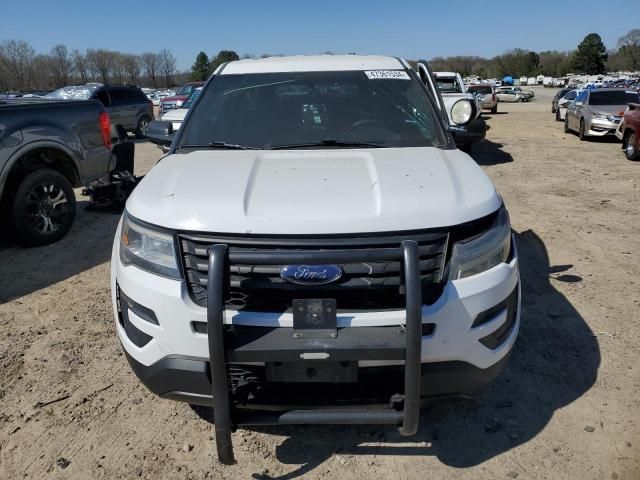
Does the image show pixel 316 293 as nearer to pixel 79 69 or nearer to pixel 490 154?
pixel 490 154

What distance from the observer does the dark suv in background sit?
15.8 meters

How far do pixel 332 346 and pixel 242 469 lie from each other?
94 cm

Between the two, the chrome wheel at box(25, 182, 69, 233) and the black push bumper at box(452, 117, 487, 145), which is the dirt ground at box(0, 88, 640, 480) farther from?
the black push bumper at box(452, 117, 487, 145)

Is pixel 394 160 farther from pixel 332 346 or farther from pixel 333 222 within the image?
pixel 332 346

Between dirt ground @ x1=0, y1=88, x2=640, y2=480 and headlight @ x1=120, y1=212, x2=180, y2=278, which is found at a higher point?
headlight @ x1=120, y1=212, x2=180, y2=278

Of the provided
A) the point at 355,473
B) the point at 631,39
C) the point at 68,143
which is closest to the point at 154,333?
the point at 355,473

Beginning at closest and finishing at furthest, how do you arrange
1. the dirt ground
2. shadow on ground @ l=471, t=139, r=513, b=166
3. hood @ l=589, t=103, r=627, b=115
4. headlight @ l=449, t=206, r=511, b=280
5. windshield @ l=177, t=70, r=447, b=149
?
headlight @ l=449, t=206, r=511, b=280, the dirt ground, windshield @ l=177, t=70, r=447, b=149, shadow on ground @ l=471, t=139, r=513, b=166, hood @ l=589, t=103, r=627, b=115

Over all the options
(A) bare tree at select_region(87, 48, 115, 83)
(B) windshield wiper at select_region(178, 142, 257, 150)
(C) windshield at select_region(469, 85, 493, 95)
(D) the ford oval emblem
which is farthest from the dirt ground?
(A) bare tree at select_region(87, 48, 115, 83)

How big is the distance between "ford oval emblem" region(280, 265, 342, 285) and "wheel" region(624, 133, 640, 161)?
1123 centimetres

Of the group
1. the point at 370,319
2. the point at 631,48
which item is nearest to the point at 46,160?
the point at 370,319

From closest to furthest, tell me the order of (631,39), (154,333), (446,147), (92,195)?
1. (154,333)
2. (446,147)
3. (92,195)
4. (631,39)

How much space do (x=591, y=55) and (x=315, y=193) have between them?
106465mm

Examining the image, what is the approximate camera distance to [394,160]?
2832 mm

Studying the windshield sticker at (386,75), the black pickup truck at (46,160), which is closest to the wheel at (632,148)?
the windshield sticker at (386,75)
